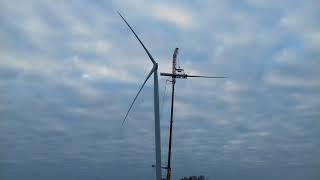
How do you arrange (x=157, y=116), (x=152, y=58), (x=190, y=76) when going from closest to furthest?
1. (x=157, y=116)
2. (x=152, y=58)
3. (x=190, y=76)

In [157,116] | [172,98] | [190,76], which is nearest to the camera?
[157,116]

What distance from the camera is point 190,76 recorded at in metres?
164

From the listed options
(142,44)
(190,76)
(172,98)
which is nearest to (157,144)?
(142,44)

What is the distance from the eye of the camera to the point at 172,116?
181875 millimetres

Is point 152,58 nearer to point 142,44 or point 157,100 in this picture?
point 142,44

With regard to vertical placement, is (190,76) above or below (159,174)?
above


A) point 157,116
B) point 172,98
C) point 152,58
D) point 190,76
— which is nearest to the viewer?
point 157,116

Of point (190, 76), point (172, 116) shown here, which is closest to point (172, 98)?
point (172, 116)

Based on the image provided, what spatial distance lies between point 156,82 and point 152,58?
6709mm

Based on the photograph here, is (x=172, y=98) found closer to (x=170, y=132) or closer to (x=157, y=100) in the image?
(x=170, y=132)

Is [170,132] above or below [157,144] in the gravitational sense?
above

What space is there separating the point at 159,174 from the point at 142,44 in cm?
3208

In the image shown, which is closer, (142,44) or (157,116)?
(157,116)

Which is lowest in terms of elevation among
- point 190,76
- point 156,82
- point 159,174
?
point 159,174
